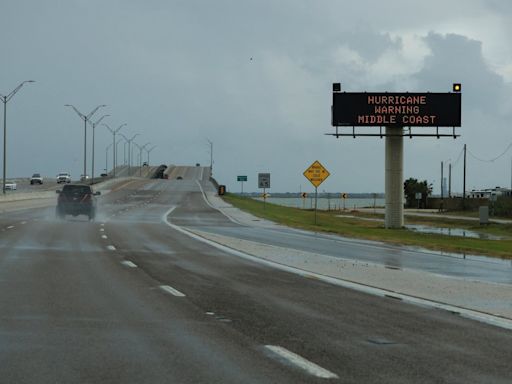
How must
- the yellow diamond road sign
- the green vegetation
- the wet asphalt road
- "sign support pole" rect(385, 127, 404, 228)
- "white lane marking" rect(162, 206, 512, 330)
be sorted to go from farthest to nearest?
"sign support pole" rect(385, 127, 404, 228), the yellow diamond road sign, the green vegetation, "white lane marking" rect(162, 206, 512, 330), the wet asphalt road

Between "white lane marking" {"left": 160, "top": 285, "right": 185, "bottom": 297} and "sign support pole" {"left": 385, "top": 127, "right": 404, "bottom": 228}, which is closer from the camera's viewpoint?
"white lane marking" {"left": 160, "top": 285, "right": 185, "bottom": 297}

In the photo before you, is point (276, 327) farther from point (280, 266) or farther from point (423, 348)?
point (280, 266)

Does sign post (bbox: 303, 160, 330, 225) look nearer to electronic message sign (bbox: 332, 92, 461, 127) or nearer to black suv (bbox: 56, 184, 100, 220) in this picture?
electronic message sign (bbox: 332, 92, 461, 127)

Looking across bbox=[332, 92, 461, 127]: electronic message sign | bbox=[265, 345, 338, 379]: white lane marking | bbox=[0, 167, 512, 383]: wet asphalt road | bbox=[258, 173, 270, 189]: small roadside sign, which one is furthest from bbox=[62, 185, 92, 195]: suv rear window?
bbox=[265, 345, 338, 379]: white lane marking

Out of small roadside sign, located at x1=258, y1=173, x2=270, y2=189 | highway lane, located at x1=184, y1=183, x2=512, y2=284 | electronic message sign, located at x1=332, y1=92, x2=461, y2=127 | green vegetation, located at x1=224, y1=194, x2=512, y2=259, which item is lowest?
green vegetation, located at x1=224, y1=194, x2=512, y2=259

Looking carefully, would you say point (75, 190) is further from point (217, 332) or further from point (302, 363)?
point (302, 363)

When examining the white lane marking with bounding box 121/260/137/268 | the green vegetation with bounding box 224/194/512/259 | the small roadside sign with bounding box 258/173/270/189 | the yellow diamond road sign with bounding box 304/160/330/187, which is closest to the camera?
the white lane marking with bounding box 121/260/137/268

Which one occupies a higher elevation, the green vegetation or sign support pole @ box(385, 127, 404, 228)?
sign support pole @ box(385, 127, 404, 228)

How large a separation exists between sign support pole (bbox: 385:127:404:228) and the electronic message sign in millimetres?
1392

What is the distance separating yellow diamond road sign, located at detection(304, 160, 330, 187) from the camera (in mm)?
49656

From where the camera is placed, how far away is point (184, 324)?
35.1ft

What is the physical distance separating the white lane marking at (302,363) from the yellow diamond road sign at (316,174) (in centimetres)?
4076

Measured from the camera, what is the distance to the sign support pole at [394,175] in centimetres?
5419

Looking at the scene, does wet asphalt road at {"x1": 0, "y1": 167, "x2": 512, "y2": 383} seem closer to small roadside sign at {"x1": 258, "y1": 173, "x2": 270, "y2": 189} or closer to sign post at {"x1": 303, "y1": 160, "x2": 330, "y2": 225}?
sign post at {"x1": 303, "y1": 160, "x2": 330, "y2": 225}
